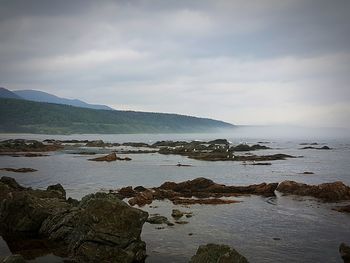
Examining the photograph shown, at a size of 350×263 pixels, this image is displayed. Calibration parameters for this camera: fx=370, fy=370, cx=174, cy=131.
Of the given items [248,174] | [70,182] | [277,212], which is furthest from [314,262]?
[248,174]

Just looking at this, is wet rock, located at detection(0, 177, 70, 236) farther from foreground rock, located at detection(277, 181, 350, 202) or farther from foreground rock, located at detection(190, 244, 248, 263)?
foreground rock, located at detection(277, 181, 350, 202)

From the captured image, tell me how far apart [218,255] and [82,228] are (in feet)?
30.9

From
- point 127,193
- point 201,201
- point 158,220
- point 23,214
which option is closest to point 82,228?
point 23,214

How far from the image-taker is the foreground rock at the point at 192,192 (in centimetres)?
4331

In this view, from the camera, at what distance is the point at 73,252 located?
77.2ft

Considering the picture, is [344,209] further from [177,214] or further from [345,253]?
[177,214]

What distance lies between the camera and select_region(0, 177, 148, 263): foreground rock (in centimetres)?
2288

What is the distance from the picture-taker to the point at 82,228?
78.7 ft

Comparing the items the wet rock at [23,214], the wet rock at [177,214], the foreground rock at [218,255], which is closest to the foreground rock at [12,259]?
the foreground rock at [218,255]

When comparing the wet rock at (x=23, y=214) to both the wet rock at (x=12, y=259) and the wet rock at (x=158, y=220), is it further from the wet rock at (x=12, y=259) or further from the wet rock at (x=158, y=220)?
the wet rock at (x=12, y=259)

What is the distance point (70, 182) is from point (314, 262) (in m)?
42.6

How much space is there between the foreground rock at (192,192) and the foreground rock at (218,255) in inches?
852

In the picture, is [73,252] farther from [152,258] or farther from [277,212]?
[277,212]

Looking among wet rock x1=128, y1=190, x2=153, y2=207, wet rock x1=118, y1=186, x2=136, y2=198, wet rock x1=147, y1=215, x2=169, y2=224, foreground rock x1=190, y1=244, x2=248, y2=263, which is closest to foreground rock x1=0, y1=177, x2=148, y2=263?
foreground rock x1=190, y1=244, x2=248, y2=263
